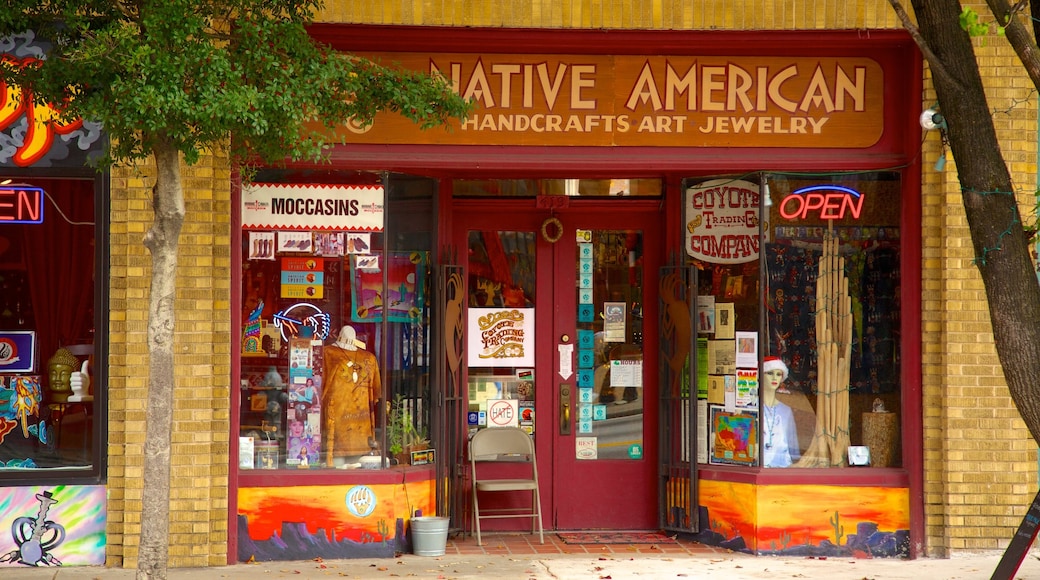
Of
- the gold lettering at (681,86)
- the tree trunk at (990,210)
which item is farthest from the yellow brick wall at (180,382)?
the tree trunk at (990,210)

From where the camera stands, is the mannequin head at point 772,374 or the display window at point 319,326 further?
the mannequin head at point 772,374

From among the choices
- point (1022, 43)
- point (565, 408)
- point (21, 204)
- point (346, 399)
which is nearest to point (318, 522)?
point (346, 399)

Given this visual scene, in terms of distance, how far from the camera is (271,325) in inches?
327

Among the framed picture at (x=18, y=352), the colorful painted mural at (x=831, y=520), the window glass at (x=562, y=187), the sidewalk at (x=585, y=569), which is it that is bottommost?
the sidewalk at (x=585, y=569)

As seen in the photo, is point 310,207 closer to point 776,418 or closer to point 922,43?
point 776,418

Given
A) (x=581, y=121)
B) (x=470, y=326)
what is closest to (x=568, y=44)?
(x=581, y=121)

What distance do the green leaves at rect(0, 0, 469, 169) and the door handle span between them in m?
3.04

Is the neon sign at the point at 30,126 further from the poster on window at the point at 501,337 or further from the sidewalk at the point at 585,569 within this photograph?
the poster on window at the point at 501,337

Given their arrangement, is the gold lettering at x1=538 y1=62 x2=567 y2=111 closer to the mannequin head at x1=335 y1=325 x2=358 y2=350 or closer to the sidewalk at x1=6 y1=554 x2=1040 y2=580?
the mannequin head at x1=335 y1=325 x2=358 y2=350

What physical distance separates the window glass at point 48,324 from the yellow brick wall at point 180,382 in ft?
0.72

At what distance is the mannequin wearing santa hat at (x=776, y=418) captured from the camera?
856 centimetres

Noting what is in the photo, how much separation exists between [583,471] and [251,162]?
3.61m

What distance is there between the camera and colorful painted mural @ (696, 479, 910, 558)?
329 inches

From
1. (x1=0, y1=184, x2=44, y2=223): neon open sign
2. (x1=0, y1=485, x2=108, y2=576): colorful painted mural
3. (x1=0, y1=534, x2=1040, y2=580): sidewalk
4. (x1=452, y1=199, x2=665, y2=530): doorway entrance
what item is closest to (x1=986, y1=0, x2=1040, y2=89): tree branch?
(x1=0, y1=534, x2=1040, y2=580): sidewalk
